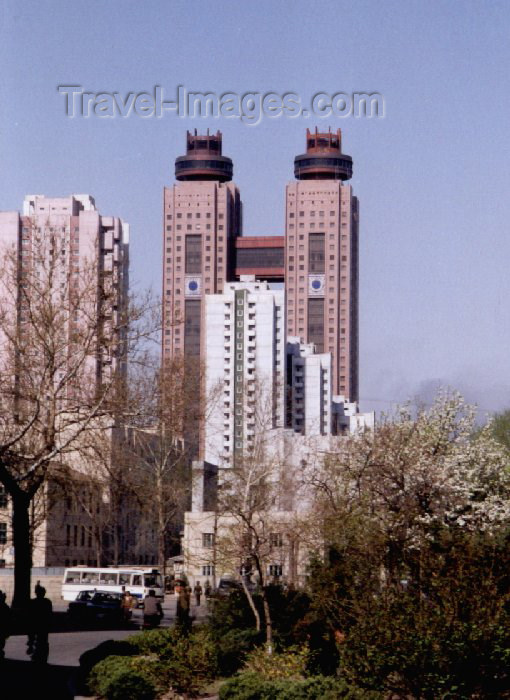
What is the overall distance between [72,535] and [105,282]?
74065mm

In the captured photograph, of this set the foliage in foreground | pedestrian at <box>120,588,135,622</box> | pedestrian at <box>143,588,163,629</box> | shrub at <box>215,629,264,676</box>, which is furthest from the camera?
pedestrian at <box>120,588,135,622</box>

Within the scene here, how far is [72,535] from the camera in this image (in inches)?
4281

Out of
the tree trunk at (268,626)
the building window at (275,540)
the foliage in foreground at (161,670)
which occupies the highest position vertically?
the building window at (275,540)

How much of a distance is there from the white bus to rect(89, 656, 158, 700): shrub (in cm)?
4974

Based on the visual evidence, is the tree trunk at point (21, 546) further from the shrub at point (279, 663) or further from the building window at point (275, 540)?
the building window at point (275, 540)

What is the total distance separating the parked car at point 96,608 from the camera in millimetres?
56422

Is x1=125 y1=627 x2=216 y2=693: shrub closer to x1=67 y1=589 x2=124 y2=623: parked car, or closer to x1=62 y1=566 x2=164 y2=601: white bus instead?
x1=67 y1=589 x2=124 y2=623: parked car

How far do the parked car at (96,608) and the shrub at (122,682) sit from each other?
96.2 feet

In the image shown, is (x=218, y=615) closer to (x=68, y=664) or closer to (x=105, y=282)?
(x=68, y=664)

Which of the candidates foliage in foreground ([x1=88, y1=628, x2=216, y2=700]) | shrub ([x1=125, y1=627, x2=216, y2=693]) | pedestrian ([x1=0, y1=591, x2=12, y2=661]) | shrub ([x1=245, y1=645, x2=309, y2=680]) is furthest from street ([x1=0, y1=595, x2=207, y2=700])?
shrub ([x1=245, y1=645, x2=309, y2=680])

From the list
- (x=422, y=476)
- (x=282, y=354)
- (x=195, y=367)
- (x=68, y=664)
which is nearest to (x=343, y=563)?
(x=68, y=664)

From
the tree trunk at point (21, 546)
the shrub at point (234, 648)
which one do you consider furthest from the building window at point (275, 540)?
the shrub at point (234, 648)

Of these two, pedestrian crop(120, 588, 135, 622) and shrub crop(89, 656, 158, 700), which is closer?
shrub crop(89, 656, 158, 700)

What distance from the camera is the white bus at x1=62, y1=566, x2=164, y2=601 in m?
75.9
